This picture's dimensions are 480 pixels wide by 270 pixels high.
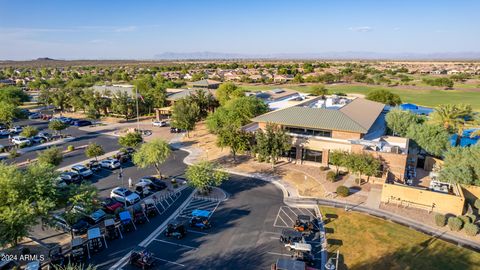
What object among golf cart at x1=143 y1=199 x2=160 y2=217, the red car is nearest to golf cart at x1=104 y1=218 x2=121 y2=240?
golf cart at x1=143 y1=199 x2=160 y2=217

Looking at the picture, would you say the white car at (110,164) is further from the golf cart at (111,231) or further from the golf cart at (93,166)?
the golf cart at (111,231)

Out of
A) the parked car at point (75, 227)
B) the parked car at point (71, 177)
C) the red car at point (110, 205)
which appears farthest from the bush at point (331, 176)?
the parked car at point (71, 177)

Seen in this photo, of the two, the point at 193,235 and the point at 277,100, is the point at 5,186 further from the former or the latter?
the point at 277,100

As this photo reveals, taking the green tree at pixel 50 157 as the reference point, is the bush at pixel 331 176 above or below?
below

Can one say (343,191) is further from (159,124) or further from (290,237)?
(159,124)

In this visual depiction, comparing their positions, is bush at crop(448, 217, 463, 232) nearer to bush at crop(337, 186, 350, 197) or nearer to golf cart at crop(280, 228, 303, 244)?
bush at crop(337, 186, 350, 197)

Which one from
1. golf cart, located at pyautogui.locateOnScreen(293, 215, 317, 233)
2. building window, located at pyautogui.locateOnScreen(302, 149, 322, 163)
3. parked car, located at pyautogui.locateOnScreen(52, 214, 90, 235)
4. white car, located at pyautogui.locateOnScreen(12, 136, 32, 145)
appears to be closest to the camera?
parked car, located at pyautogui.locateOnScreen(52, 214, 90, 235)

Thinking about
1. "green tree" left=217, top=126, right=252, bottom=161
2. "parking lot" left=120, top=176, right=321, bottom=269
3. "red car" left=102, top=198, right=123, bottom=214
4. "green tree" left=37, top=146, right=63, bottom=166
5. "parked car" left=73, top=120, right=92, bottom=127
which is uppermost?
"green tree" left=217, top=126, right=252, bottom=161
